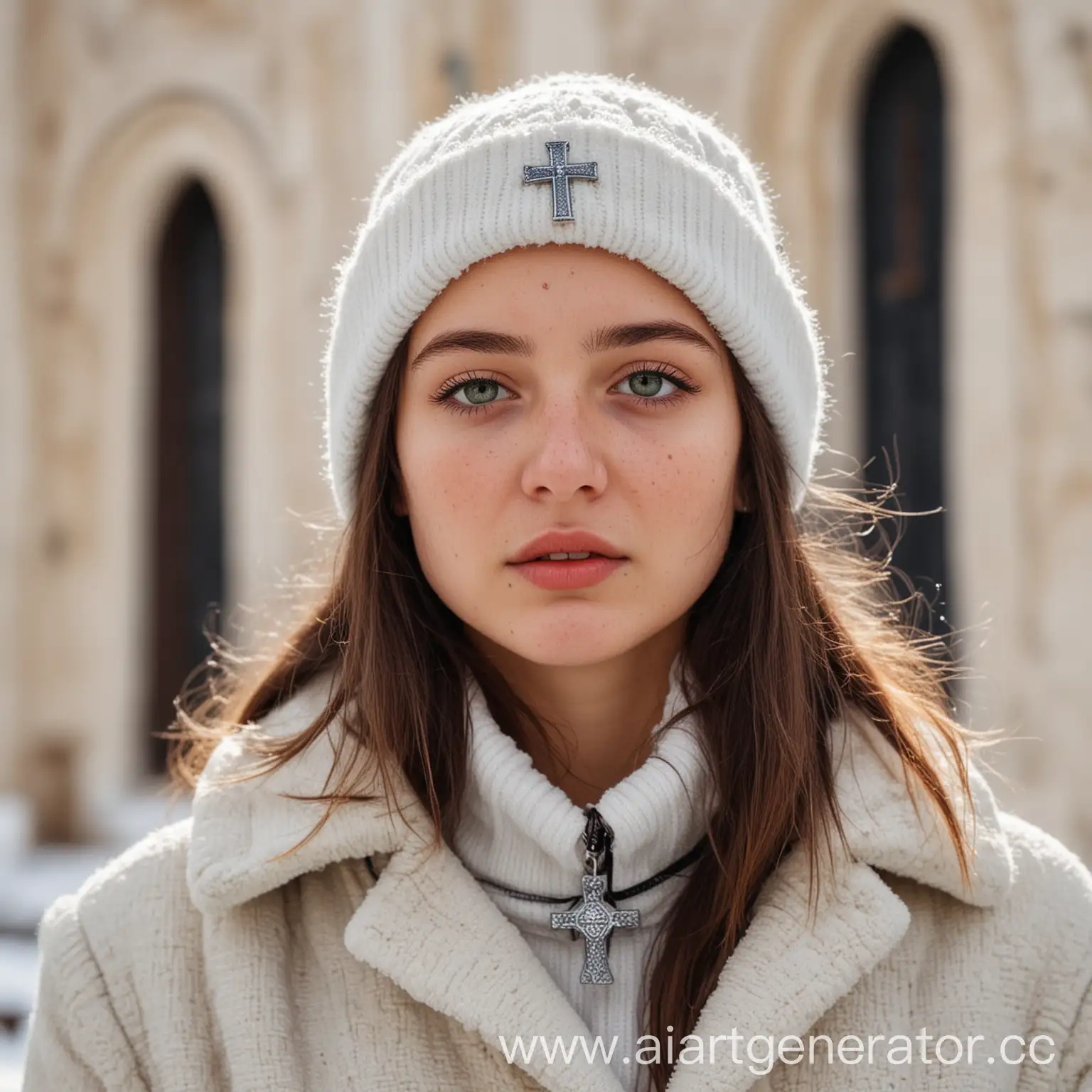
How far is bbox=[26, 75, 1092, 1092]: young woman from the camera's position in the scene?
1490mm

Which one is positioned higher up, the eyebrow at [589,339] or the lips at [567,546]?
the eyebrow at [589,339]

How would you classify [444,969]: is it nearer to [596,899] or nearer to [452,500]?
[596,899]

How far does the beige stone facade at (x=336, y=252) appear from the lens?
182 inches

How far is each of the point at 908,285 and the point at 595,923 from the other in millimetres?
4381

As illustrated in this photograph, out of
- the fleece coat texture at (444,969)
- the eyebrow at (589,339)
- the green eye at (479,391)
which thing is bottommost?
the fleece coat texture at (444,969)

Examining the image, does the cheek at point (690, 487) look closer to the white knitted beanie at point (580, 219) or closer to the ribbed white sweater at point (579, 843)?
the white knitted beanie at point (580, 219)

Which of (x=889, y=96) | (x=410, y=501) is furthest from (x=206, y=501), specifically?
(x=410, y=501)

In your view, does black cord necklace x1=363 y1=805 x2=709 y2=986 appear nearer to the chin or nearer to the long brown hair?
the long brown hair

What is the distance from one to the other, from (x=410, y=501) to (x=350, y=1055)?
0.66 meters

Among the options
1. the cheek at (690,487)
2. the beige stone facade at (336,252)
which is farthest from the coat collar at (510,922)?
the beige stone facade at (336,252)

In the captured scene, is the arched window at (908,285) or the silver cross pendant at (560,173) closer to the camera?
the silver cross pendant at (560,173)

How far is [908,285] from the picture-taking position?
211 inches

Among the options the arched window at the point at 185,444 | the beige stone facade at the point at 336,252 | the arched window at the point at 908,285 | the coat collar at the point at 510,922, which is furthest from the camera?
the arched window at the point at 185,444

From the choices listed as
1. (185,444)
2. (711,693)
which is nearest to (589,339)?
(711,693)
